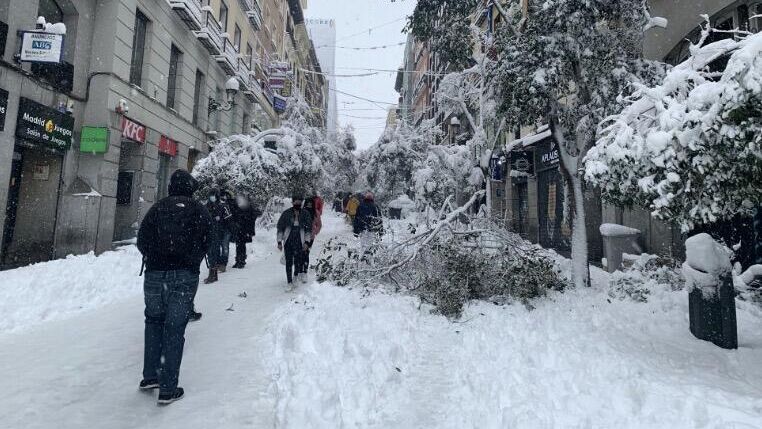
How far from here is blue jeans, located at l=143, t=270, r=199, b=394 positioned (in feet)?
10.9

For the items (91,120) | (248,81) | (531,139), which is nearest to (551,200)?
(531,139)

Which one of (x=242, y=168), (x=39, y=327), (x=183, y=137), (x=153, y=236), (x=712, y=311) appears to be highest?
(x=183, y=137)

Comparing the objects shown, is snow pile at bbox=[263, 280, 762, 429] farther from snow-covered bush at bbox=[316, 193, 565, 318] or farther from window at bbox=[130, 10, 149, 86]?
window at bbox=[130, 10, 149, 86]

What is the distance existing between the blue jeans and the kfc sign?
10.3m

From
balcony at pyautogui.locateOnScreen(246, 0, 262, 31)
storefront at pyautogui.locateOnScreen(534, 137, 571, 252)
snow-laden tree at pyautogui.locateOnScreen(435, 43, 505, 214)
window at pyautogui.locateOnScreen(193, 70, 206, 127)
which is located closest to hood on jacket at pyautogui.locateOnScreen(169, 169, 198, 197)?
snow-laden tree at pyautogui.locateOnScreen(435, 43, 505, 214)

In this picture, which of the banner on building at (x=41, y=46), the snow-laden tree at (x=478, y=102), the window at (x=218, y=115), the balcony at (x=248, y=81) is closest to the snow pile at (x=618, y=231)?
the snow-laden tree at (x=478, y=102)

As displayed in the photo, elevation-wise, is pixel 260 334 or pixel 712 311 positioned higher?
pixel 712 311

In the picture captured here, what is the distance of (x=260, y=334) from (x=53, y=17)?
10.4 meters

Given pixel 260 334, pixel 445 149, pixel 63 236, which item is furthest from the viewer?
pixel 445 149

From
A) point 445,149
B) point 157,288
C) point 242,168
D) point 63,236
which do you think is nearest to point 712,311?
point 157,288

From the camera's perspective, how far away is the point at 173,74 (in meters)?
15.5

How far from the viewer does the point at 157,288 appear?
11.1 ft

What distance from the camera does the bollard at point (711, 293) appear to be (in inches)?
178

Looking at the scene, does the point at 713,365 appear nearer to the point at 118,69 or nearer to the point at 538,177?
the point at 538,177
